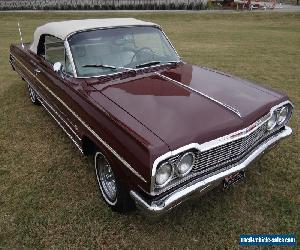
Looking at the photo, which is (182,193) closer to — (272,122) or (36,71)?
(272,122)

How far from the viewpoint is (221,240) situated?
10.6 ft

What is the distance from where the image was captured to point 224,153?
308cm

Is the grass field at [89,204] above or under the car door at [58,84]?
under

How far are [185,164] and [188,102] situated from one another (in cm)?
76

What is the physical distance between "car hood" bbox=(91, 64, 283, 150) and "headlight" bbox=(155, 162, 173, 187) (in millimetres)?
196

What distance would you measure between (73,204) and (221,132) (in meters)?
1.98

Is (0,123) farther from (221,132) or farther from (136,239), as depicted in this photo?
(221,132)

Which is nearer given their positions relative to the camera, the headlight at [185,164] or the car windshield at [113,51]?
the headlight at [185,164]

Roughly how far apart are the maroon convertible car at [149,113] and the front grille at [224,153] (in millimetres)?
12

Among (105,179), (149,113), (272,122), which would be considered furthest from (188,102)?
(105,179)

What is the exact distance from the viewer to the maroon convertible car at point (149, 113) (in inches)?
108

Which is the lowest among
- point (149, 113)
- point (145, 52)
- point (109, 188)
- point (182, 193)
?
point (109, 188)

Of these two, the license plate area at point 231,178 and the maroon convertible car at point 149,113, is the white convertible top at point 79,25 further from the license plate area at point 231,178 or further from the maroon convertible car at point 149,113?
the license plate area at point 231,178

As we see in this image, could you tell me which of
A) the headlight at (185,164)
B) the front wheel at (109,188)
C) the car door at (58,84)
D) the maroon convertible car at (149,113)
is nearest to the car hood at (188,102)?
the maroon convertible car at (149,113)
